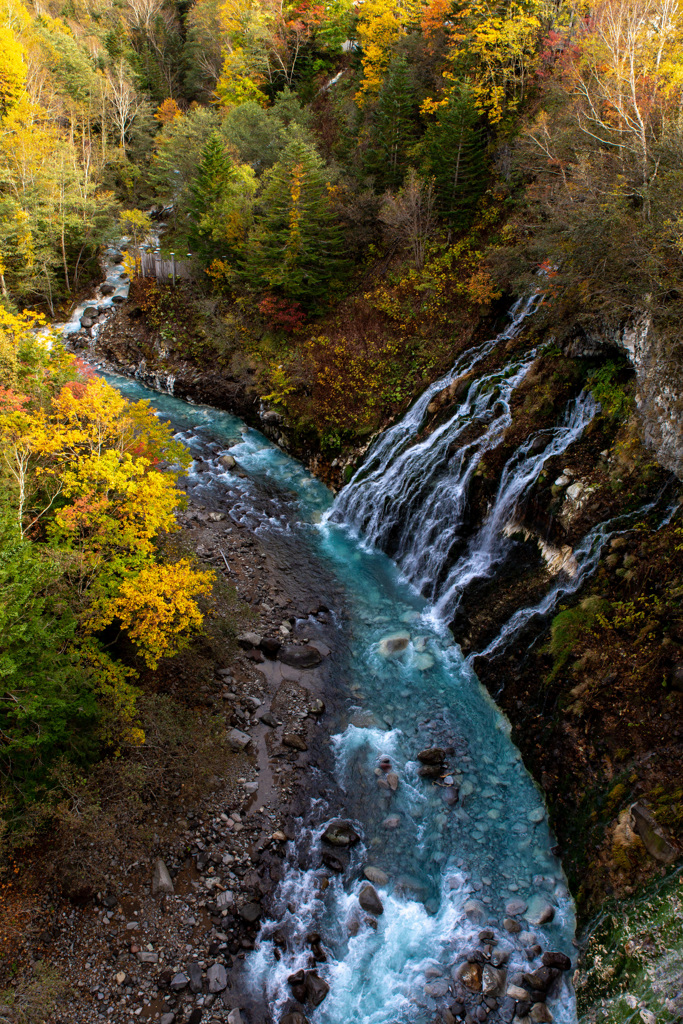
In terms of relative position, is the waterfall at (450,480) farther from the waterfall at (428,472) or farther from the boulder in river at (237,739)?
the boulder in river at (237,739)

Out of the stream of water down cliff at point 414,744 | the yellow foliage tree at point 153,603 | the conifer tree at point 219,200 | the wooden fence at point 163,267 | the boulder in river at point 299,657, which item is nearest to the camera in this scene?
the stream of water down cliff at point 414,744

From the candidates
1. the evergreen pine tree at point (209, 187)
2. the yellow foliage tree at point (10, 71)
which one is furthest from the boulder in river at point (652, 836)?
the yellow foliage tree at point (10, 71)

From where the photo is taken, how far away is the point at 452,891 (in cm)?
905

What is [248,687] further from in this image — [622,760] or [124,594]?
[622,760]

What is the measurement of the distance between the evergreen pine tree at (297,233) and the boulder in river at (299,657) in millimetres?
17654

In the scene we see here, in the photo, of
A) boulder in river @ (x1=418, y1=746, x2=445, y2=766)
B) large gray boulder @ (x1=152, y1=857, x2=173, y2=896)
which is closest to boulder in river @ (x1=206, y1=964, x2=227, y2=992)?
large gray boulder @ (x1=152, y1=857, x2=173, y2=896)

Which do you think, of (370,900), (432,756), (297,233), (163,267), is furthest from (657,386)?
(163,267)

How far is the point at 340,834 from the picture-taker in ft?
31.9

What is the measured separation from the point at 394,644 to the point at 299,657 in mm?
2588

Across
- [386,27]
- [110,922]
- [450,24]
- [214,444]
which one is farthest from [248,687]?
[386,27]

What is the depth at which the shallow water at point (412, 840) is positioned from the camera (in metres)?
8.08

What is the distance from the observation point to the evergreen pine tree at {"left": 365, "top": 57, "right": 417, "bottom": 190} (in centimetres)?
2495

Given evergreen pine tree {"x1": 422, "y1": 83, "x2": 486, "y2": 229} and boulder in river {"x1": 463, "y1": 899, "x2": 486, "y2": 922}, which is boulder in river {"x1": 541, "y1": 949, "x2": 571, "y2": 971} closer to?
boulder in river {"x1": 463, "y1": 899, "x2": 486, "y2": 922}

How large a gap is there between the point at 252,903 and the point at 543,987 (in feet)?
15.0
